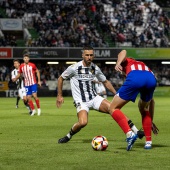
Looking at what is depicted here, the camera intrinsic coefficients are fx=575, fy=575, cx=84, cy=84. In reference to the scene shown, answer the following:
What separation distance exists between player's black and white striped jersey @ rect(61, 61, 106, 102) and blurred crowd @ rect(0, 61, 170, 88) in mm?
33612

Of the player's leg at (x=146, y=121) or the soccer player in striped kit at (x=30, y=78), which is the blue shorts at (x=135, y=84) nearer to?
the player's leg at (x=146, y=121)

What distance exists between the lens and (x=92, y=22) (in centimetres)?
5022

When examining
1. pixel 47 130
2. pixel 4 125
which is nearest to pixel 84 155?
pixel 47 130

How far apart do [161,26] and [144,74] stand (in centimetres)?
4218

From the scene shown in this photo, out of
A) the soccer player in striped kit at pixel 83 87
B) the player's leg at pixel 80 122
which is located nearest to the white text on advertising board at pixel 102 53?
the soccer player in striped kit at pixel 83 87

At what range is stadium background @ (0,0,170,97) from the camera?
46469mm

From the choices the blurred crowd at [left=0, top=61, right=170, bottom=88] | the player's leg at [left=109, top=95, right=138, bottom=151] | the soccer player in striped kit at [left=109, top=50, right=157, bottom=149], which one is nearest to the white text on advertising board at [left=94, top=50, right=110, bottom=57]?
the blurred crowd at [left=0, top=61, right=170, bottom=88]

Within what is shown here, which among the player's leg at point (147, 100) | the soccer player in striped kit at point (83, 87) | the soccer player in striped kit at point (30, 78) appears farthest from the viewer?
the soccer player in striped kit at point (30, 78)

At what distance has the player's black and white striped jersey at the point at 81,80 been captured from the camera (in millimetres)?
11961

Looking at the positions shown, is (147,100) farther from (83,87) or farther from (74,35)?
(74,35)

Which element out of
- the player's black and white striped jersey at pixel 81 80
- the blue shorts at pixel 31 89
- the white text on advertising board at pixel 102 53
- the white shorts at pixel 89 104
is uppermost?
the player's black and white striped jersey at pixel 81 80

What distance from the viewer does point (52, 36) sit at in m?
47.0

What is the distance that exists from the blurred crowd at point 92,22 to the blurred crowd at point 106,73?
8.41 ft

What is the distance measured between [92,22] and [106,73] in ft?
15.2
